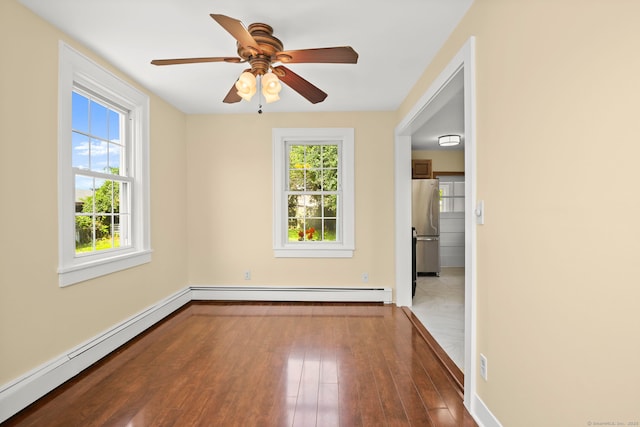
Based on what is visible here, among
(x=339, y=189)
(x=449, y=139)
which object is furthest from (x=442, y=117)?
(x=339, y=189)

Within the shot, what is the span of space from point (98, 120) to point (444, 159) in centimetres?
584

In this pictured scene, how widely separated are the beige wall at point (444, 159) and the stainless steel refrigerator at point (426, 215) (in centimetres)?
60

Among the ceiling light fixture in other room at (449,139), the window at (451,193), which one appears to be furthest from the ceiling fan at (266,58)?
the window at (451,193)

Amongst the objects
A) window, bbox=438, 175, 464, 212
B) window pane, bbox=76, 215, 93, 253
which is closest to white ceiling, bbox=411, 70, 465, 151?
window, bbox=438, 175, 464, 212

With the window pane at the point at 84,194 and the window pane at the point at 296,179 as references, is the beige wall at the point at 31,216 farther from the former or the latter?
the window pane at the point at 296,179

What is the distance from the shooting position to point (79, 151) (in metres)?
2.65

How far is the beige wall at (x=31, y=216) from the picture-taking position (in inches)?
77.5

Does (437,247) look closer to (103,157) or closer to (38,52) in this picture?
(103,157)

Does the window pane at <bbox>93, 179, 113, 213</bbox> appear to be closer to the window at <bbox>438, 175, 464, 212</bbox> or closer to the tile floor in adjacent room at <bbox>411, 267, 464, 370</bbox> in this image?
the tile floor in adjacent room at <bbox>411, 267, 464, 370</bbox>

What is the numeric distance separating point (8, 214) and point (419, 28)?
2.87m

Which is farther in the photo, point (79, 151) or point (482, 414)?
point (79, 151)

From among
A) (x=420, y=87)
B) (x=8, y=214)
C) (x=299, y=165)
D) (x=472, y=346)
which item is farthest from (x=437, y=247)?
(x=8, y=214)

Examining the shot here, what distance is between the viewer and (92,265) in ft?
8.68

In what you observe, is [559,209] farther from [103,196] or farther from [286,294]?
[286,294]
